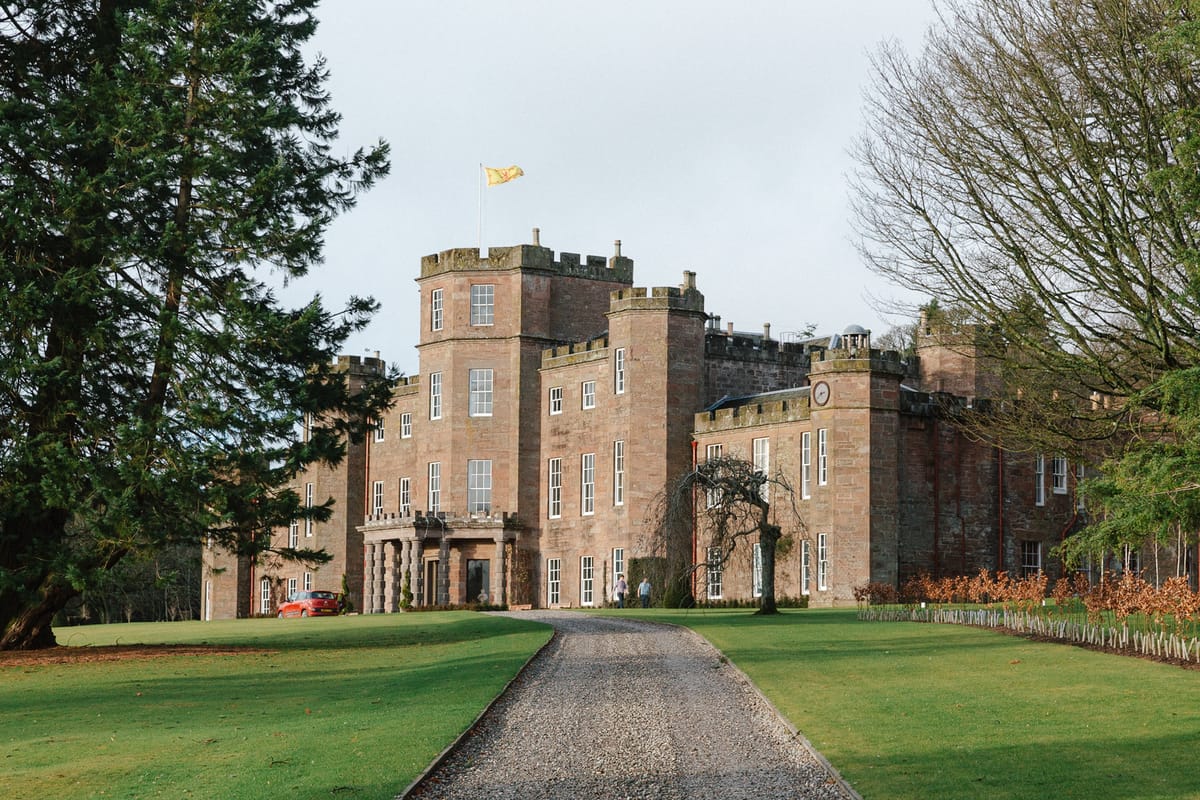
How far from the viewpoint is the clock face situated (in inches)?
1843

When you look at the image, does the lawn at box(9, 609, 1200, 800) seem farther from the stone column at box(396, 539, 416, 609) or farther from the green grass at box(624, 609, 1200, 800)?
the stone column at box(396, 539, 416, 609)

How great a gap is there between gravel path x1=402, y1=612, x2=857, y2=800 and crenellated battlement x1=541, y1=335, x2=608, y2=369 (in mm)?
33030

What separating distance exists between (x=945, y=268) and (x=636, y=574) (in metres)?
28.8

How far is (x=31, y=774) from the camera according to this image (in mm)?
14664

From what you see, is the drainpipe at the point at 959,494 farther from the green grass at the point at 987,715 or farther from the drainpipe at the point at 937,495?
the green grass at the point at 987,715

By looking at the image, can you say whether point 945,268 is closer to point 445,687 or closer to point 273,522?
point 445,687

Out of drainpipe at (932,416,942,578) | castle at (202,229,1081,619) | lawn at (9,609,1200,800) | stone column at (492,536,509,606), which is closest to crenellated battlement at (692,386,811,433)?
castle at (202,229,1081,619)

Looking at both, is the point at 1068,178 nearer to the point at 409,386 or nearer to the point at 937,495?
the point at 937,495

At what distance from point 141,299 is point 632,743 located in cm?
1693

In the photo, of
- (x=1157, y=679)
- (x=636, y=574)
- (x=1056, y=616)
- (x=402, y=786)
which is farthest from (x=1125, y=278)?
(x=636, y=574)

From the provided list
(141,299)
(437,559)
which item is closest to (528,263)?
(437,559)

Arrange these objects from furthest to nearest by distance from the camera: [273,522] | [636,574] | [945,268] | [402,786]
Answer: [636,574] < [273,522] < [945,268] < [402,786]

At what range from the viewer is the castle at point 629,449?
153ft

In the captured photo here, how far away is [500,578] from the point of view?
190 feet
